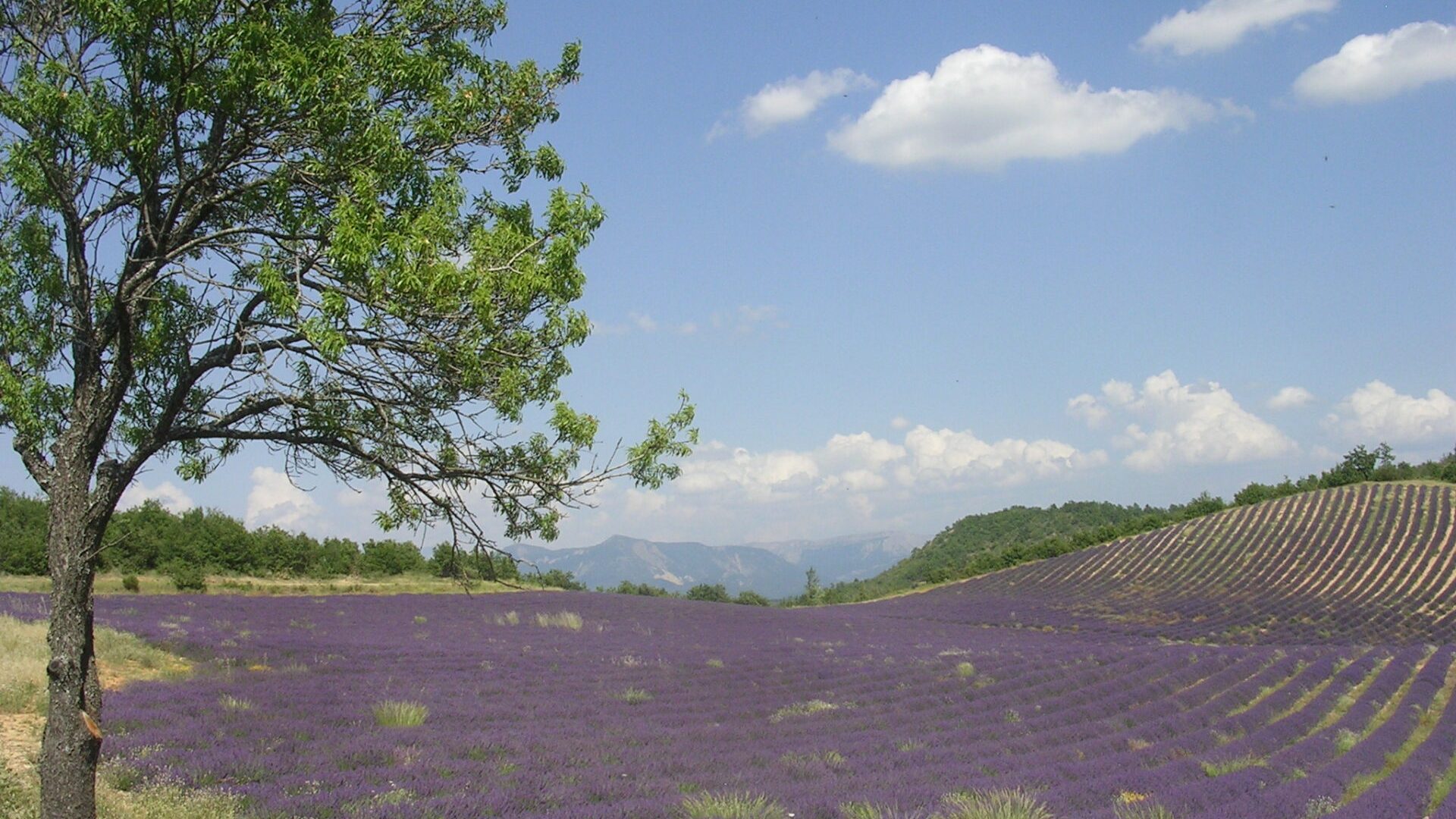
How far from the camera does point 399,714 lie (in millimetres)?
11453

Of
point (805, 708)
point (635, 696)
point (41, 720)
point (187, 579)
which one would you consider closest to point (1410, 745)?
point (805, 708)

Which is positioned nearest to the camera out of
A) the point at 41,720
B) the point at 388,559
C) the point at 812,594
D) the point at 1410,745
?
the point at 41,720

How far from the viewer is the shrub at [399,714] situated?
1130 centimetres

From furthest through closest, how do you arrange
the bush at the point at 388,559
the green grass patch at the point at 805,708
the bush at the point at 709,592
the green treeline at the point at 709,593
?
the bush at the point at 709,592, the green treeline at the point at 709,593, the bush at the point at 388,559, the green grass patch at the point at 805,708

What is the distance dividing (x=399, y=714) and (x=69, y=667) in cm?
692

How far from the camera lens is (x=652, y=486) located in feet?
18.7

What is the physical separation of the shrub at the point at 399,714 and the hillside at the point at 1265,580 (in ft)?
113

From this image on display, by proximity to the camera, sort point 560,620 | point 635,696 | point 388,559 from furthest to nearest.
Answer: point 388,559 < point 560,620 < point 635,696

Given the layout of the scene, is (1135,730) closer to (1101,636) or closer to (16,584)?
(1101,636)

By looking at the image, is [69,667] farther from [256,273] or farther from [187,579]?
[187,579]

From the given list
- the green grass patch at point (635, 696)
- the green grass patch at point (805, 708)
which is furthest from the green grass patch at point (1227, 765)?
the green grass patch at point (635, 696)

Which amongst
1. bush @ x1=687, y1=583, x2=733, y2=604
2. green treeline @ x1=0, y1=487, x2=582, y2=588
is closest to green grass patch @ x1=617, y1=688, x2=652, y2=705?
green treeline @ x1=0, y1=487, x2=582, y2=588

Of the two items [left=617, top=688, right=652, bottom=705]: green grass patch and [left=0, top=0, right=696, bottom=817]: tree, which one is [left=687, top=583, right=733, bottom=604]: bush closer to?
[left=617, top=688, right=652, bottom=705]: green grass patch

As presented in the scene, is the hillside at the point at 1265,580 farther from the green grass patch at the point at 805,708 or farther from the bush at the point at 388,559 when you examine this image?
the bush at the point at 388,559
